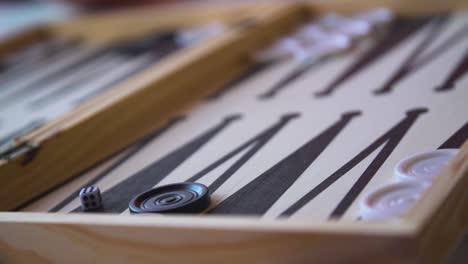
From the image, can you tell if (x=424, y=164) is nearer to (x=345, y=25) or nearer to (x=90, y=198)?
(x=90, y=198)

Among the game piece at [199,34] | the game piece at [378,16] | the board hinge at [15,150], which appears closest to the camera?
the board hinge at [15,150]

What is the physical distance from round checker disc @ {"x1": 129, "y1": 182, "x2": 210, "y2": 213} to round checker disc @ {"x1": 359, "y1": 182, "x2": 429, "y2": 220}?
28 cm

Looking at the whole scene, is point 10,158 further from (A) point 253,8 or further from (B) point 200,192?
(A) point 253,8

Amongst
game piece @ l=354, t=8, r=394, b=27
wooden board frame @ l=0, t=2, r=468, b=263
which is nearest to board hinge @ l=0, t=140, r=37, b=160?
wooden board frame @ l=0, t=2, r=468, b=263

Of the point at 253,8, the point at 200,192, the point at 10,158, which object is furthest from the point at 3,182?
the point at 253,8

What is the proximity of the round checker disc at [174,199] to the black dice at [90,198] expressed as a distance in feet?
0.26

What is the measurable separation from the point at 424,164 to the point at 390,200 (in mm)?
152

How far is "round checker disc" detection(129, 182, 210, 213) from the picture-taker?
117 cm

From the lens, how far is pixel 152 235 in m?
0.99

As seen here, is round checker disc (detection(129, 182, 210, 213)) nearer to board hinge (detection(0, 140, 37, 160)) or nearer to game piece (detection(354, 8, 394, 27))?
board hinge (detection(0, 140, 37, 160))

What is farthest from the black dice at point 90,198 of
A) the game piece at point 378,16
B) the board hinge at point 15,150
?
the game piece at point 378,16

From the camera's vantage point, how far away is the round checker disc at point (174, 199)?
1.17m

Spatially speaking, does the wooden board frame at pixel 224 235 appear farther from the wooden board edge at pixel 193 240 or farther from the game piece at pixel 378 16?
the game piece at pixel 378 16

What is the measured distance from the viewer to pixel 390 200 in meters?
1.05
